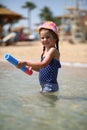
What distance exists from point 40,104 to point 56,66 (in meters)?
0.88

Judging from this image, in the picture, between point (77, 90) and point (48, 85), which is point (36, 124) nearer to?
point (48, 85)

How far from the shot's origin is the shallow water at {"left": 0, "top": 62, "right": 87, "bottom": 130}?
8.70 feet

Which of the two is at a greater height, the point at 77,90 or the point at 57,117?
the point at 57,117

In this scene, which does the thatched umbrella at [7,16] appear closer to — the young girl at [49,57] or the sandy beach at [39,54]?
the sandy beach at [39,54]

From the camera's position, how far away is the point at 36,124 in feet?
8.70

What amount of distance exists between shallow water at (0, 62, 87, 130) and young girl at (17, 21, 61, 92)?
159mm

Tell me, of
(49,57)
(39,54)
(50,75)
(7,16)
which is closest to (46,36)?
(49,57)

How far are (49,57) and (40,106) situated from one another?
88 centimetres

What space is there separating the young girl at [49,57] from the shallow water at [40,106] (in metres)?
0.16

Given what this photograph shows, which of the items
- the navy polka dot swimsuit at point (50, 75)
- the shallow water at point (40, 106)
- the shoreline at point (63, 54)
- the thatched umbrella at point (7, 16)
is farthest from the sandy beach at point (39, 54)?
the thatched umbrella at point (7, 16)

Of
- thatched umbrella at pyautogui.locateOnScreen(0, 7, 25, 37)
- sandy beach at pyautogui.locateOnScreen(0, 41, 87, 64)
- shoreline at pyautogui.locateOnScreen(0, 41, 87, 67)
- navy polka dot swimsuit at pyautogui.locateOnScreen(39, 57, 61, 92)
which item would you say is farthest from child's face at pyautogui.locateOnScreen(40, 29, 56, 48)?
thatched umbrella at pyautogui.locateOnScreen(0, 7, 25, 37)

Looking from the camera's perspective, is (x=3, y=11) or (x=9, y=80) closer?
(x=9, y=80)

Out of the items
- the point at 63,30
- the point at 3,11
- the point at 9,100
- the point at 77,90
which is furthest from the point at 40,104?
the point at 3,11

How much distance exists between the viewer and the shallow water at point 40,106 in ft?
8.70
